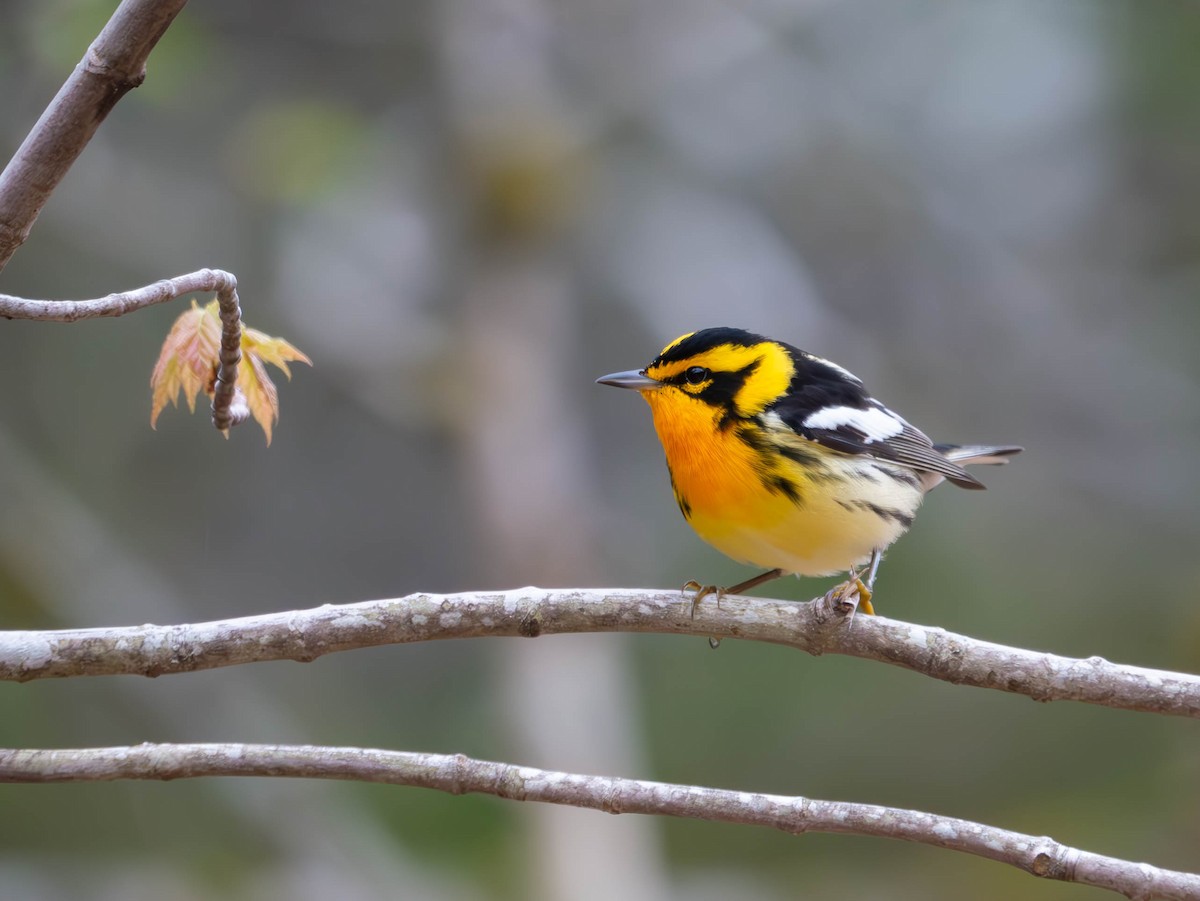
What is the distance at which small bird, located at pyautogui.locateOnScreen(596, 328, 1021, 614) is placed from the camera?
10.8ft

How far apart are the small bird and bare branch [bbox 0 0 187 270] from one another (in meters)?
1.83

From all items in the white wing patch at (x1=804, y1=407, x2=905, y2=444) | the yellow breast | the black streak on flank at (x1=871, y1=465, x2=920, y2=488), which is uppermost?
the white wing patch at (x1=804, y1=407, x2=905, y2=444)

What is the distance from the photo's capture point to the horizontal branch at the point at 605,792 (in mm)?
2240

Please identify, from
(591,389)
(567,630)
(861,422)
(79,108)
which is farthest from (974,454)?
(591,389)

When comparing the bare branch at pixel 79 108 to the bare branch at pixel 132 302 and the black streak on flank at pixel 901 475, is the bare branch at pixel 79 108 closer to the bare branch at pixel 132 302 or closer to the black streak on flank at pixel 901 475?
the bare branch at pixel 132 302

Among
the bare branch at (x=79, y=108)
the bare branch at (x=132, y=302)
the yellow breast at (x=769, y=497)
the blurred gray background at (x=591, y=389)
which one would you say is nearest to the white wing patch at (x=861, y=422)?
the yellow breast at (x=769, y=497)

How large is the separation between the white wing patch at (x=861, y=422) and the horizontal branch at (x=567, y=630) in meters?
0.94

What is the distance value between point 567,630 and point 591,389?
7.76m

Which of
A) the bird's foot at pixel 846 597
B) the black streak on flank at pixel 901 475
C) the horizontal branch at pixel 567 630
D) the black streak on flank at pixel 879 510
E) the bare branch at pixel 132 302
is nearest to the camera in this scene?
the bare branch at pixel 132 302

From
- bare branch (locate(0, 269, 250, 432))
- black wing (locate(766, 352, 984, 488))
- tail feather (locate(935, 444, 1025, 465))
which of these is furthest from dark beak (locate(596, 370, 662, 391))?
bare branch (locate(0, 269, 250, 432))

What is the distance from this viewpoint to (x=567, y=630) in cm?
262

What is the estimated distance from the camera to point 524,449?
8570 millimetres

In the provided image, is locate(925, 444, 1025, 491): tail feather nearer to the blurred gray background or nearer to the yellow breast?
the yellow breast

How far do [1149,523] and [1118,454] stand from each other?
597 millimetres
